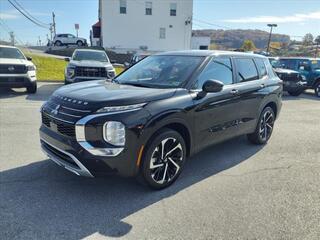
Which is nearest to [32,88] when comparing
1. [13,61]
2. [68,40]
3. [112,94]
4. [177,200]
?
[13,61]

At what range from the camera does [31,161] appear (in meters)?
4.61

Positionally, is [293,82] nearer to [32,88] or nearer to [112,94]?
[32,88]

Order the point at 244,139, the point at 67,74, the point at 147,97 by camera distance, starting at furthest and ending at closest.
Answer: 1. the point at 67,74
2. the point at 244,139
3. the point at 147,97

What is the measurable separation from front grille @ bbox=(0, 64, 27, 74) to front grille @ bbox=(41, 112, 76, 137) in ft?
24.0

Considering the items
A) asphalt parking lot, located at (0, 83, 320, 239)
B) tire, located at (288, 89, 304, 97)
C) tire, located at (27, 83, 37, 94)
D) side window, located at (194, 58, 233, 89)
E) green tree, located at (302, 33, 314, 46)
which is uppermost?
green tree, located at (302, 33, 314, 46)

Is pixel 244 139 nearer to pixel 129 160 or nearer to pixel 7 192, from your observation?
pixel 129 160

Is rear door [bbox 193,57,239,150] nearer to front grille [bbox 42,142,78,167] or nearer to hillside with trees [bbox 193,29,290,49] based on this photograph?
front grille [bbox 42,142,78,167]

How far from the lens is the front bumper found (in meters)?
9.95

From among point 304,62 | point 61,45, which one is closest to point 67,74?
point 304,62

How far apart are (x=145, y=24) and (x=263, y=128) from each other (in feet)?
111

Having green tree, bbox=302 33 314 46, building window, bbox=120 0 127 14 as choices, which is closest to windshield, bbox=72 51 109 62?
building window, bbox=120 0 127 14

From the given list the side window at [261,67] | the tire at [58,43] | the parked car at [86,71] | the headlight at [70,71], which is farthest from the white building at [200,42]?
the side window at [261,67]

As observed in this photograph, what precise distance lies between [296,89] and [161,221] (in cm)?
1277

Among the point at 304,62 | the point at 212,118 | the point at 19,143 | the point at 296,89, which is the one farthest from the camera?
the point at 304,62
